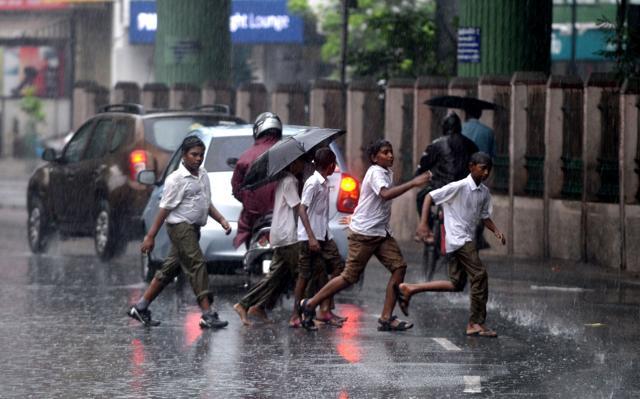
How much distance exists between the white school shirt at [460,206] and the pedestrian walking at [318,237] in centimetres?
86

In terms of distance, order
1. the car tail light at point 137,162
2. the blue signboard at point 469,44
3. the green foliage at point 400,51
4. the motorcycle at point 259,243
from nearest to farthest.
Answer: the motorcycle at point 259,243, the car tail light at point 137,162, the blue signboard at point 469,44, the green foliage at point 400,51

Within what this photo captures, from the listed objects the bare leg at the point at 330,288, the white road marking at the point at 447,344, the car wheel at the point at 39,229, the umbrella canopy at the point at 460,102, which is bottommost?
the car wheel at the point at 39,229

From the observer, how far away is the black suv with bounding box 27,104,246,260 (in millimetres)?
19141

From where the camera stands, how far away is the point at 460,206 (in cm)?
1286

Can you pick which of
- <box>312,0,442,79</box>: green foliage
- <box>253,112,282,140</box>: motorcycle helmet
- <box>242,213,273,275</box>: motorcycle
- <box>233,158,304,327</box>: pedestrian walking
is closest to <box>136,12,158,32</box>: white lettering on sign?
<box>312,0,442,79</box>: green foliage

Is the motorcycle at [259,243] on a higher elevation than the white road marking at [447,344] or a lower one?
higher

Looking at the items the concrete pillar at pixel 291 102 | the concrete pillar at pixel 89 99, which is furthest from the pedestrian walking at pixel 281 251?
the concrete pillar at pixel 89 99

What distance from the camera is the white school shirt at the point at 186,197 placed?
13188 millimetres

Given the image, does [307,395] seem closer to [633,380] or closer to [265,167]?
[633,380]

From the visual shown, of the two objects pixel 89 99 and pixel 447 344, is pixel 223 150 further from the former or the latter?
pixel 89 99

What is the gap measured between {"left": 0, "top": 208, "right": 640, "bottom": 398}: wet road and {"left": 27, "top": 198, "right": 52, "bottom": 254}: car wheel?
3.85 metres

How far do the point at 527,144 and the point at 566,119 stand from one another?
1.08 metres

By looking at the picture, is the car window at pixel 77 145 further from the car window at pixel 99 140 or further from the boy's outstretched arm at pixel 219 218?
the boy's outstretched arm at pixel 219 218

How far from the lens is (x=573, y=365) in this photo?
11180 millimetres
